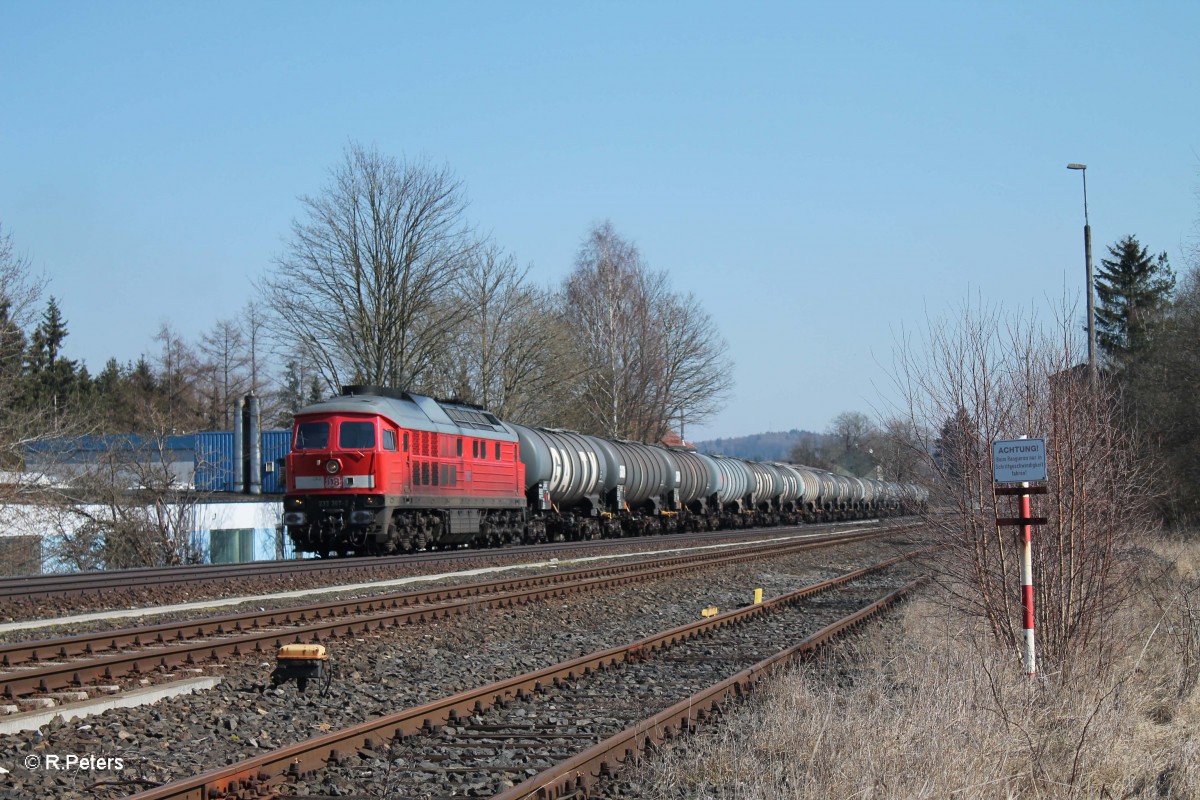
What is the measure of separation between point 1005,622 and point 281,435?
163 feet

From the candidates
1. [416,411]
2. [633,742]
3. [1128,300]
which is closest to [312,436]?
[416,411]

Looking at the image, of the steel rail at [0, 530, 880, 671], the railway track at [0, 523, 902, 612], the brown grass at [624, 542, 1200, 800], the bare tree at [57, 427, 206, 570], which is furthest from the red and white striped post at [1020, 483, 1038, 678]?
the bare tree at [57, 427, 206, 570]

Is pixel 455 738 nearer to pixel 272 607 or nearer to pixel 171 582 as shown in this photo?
pixel 272 607

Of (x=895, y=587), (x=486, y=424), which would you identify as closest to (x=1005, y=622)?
(x=895, y=587)

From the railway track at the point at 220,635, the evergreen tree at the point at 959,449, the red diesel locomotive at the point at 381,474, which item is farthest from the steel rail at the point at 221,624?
the evergreen tree at the point at 959,449

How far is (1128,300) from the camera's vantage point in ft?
153

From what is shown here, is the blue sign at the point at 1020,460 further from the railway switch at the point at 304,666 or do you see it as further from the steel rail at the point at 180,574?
the steel rail at the point at 180,574

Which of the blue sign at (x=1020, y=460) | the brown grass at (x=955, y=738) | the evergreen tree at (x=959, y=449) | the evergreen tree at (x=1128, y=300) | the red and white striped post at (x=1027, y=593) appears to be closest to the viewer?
the brown grass at (x=955, y=738)

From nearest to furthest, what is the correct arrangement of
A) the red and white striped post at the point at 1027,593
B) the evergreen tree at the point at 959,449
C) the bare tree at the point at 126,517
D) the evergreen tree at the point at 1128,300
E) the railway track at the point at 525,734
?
the railway track at the point at 525,734 → the red and white striped post at the point at 1027,593 → the evergreen tree at the point at 959,449 → the bare tree at the point at 126,517 → the evergreen tree at the point at 1128,300

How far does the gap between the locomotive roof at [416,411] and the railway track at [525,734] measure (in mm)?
12001

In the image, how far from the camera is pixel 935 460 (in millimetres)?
11219

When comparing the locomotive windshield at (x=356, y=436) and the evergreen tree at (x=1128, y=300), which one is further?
the evergreen tree at (x=1128, y=300)

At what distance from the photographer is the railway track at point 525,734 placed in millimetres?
6426

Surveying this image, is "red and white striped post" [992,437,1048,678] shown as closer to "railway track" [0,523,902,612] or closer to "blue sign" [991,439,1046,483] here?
"blue sign" [991,439,1046,483]
